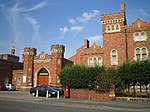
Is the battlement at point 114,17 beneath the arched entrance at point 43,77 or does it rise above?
above

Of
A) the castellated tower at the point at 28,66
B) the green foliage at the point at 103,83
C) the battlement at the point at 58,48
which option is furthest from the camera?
the castellated tower at the point at 28,66

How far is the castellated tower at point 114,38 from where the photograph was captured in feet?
117

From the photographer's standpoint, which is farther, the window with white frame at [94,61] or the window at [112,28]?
the window with white frame at [94,61]

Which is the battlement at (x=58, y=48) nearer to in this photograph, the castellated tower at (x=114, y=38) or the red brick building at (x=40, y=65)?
the red brick building at (x=40, y=65)

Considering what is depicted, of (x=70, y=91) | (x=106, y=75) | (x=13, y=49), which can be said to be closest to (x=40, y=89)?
(x=70, y=91)

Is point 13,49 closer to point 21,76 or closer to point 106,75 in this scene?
point 21,76

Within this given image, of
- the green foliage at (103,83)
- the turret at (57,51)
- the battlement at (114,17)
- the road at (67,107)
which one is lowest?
the road at (67,107)

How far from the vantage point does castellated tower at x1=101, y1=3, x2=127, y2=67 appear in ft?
117

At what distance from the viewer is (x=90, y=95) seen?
1040 inches

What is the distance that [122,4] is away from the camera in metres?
38.0

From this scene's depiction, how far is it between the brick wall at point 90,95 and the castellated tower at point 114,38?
1093 cm

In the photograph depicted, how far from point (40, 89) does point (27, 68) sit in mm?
18570

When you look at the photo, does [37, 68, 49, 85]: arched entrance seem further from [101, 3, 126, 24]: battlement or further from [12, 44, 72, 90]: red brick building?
[101, 3, 126, 24]: battlement

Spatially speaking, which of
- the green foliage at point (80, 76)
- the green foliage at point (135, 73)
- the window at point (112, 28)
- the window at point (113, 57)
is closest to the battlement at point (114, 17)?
the window at point (112, 28)
